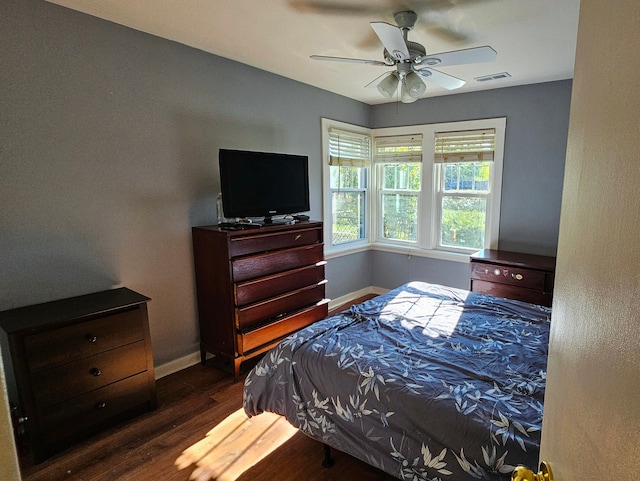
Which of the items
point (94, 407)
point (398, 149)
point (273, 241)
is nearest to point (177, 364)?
point (94, 407)

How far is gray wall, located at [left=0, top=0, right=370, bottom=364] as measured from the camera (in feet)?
6.65

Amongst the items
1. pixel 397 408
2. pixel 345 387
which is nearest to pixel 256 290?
pixel 345 387

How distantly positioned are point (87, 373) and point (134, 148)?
146 centimetres

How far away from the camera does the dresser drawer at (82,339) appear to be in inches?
74.0

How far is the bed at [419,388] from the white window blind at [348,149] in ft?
7.40

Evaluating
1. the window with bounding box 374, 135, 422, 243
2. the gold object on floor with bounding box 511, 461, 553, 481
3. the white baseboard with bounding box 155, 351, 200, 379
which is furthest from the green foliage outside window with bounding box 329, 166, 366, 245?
the gold object on floor with bounding box 511, 461, 553, 481

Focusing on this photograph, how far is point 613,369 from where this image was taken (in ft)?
1.46

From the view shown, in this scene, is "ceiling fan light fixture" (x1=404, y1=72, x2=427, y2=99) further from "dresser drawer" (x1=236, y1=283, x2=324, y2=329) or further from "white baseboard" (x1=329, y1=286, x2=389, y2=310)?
"white baseboard" (x1=329, y1=286, x2=389, y2=310)

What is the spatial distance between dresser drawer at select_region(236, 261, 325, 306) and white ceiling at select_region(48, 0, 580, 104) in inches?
68.7

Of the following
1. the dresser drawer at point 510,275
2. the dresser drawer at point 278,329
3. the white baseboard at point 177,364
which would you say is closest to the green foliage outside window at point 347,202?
the dresser drawer at point 278,329

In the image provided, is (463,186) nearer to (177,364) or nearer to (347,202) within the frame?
(347,202)

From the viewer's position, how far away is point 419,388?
5.20 feet

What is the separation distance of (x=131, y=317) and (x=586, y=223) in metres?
2.35

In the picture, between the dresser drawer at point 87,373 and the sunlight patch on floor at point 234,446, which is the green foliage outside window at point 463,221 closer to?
the sunlight patch on floor at point 234,446
